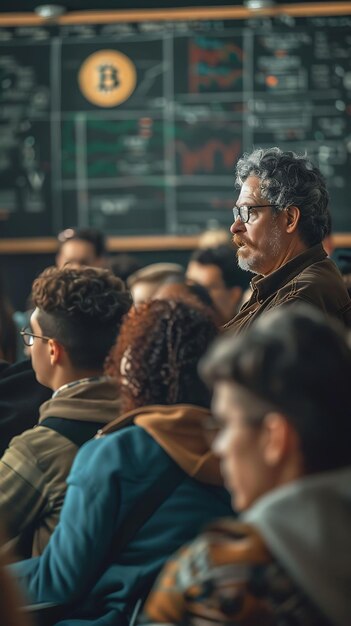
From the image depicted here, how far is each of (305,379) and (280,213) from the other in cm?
170

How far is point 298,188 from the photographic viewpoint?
125 inches

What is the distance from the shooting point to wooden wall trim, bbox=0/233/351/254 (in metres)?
7.03

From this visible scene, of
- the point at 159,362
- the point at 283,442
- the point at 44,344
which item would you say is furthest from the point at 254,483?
the point at 44,344

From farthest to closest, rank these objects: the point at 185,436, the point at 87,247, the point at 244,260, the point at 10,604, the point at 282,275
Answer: the point at 87,247, the point at 244,260, the point at 282,275, the point at 185,436, the point at 10,604

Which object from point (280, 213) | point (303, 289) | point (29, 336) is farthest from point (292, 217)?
point (29, 336)

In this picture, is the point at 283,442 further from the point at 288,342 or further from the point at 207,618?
the point at 207,618

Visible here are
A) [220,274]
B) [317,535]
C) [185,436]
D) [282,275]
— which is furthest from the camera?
[220,274]

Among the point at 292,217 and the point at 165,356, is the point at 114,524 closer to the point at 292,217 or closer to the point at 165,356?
the point at 165,356

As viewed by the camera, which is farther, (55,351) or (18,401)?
(18,401)

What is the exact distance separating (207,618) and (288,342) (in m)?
0.36

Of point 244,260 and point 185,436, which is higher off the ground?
point 244,260

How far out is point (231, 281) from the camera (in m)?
5.87

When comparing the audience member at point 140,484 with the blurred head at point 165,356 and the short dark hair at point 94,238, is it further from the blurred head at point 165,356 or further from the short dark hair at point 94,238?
the short dark hair at point 94,238

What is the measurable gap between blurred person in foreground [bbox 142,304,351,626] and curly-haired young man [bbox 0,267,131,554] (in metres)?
1.17
